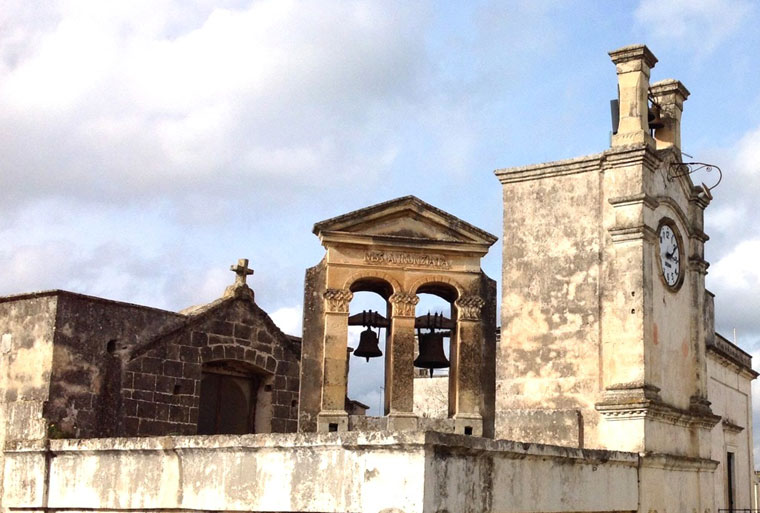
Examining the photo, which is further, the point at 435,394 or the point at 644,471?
the point at 435,394

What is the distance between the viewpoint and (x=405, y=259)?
1298cm

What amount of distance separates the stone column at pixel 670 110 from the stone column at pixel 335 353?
6262 millimetres

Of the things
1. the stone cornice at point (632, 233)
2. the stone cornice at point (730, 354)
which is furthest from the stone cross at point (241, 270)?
the stone cornice at point (730, 354)

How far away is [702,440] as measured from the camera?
15.7 meters

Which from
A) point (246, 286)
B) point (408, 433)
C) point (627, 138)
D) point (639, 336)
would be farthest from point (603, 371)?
point (408, 433)

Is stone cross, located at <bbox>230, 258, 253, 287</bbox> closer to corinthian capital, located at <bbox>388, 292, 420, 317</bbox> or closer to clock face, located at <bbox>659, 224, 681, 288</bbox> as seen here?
corinthian capital, located at <bbox>388, 292, 420, 317</bbox>

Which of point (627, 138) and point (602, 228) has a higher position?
point (627, 138)

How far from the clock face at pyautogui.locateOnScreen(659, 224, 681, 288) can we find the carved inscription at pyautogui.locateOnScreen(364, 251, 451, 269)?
12.1ft

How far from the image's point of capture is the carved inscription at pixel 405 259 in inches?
510

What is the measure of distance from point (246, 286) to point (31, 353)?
359cm

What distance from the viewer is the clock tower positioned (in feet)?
46.0

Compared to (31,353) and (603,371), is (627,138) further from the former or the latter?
(31,353)

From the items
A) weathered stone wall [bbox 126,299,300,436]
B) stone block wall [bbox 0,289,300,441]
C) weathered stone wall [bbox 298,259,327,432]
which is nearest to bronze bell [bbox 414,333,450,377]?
weathered stone wall [bbox 298,259,327,432]

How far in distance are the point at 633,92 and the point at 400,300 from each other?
5002 millimetres
